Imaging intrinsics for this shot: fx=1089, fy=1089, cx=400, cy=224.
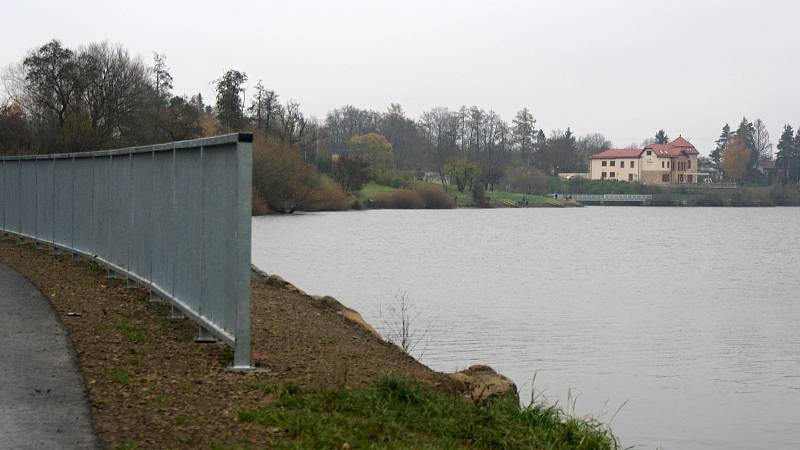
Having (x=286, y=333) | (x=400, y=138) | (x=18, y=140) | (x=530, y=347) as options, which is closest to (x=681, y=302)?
(x=530, y=347)

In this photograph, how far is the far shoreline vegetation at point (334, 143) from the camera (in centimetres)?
6153

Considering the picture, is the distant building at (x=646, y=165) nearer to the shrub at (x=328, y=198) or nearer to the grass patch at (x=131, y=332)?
the shrub at (x=328, y=198)

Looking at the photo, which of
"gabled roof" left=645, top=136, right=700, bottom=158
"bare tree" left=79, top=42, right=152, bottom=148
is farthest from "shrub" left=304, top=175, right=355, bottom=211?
"gabled roof" left=645, top=136, right=700, bottom=158

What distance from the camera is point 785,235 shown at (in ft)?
229

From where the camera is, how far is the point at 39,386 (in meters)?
7.96

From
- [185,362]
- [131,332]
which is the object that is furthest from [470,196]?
[185,362]

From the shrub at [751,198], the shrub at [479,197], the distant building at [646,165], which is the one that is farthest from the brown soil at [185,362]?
the distant building at [646,165]

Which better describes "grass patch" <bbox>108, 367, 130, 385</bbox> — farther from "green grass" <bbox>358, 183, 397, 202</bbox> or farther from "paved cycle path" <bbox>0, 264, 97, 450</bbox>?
"green grass" <bbox>358, 183, 397, 202</bbox>

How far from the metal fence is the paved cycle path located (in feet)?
3.98

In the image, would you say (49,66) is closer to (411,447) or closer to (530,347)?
(530,347)

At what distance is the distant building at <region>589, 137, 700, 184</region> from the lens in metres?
177

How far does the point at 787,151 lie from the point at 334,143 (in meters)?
75.8

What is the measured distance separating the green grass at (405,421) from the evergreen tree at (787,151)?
597ft

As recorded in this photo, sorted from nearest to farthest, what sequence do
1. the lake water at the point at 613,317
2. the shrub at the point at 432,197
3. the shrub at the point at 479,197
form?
the lake water at the point at 613,317 < the shrub at the point at 432,197 < the shrub at the point at 479,197
